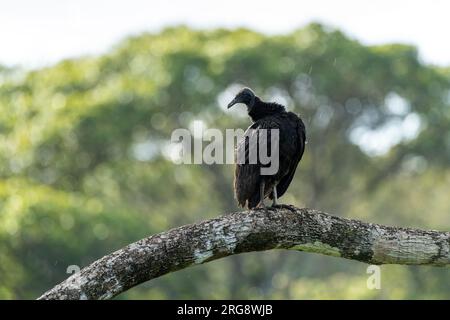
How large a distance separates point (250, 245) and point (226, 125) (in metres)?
17.5

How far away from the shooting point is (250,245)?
501 centimetres

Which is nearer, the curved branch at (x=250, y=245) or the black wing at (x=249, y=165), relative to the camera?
the curved branch at (x=250, y=245)

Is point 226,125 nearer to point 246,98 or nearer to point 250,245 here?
point 246,98

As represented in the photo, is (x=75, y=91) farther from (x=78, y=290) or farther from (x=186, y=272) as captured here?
(x=78, y=290)

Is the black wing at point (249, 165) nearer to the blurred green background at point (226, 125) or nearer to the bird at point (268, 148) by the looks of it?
the bird at point (268, 148)

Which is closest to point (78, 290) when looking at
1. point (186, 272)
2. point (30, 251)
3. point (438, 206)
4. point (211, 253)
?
point (211, 253)

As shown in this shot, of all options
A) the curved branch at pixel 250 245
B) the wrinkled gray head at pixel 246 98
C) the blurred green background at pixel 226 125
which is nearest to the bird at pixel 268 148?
the wrinkled gray head at pixel 246 98

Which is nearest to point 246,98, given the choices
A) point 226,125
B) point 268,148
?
point 268,148

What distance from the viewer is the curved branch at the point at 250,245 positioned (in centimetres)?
457

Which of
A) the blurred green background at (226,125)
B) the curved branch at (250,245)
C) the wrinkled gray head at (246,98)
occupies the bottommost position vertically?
the curved branch at (250,245)

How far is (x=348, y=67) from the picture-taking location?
23.3 m

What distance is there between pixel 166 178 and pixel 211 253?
64.1 ft

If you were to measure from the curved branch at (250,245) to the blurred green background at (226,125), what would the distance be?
15.1 meters

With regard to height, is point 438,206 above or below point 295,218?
above
